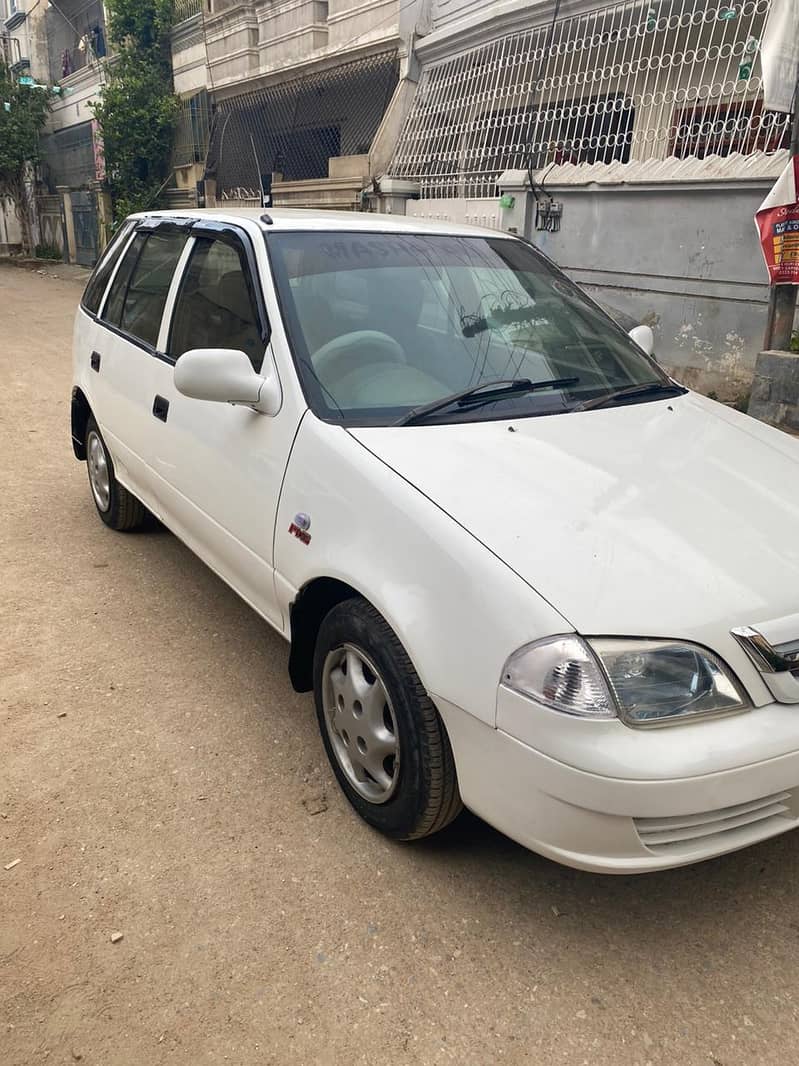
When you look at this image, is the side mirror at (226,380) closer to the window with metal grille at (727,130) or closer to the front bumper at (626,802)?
the front bumper at (626,802)

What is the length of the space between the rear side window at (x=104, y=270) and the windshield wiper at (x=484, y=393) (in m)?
2.69

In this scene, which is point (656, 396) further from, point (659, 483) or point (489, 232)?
point (489, 232)

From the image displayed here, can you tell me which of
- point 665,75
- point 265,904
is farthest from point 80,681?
point 665,75

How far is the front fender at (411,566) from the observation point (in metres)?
1.98

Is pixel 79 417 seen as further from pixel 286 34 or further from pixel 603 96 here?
pixel 286 34

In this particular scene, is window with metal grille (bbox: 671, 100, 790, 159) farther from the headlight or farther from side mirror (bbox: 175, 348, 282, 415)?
the headlight

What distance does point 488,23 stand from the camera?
34.7 feet

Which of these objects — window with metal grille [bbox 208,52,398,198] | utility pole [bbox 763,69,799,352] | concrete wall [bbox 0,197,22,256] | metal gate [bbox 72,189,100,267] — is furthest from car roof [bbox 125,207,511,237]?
concrete wall [bbox 0,197,22,256]

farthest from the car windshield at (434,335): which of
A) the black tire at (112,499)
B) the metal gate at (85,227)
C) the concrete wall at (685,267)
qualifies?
A: the metal gate at (85,227)

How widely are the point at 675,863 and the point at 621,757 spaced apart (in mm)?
343

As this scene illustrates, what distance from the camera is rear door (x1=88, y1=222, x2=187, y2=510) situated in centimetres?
383

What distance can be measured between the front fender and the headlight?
53mm

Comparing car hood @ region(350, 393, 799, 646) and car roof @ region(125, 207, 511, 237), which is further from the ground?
car roof @ region(125, 207, 511, 237)

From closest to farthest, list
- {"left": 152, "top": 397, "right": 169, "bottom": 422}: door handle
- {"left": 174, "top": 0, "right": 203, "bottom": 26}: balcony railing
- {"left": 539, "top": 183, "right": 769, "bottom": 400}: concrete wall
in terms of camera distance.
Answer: {"left": 152, "top": 397, "right": 169, "bottom": 422}: door handle
{"left": 539, "top": 183, "right": 769, "bottom": 400}: concrete wall
{"left": 174, "top": 0, "right": 203, "bottom": 26}: balcony railing
